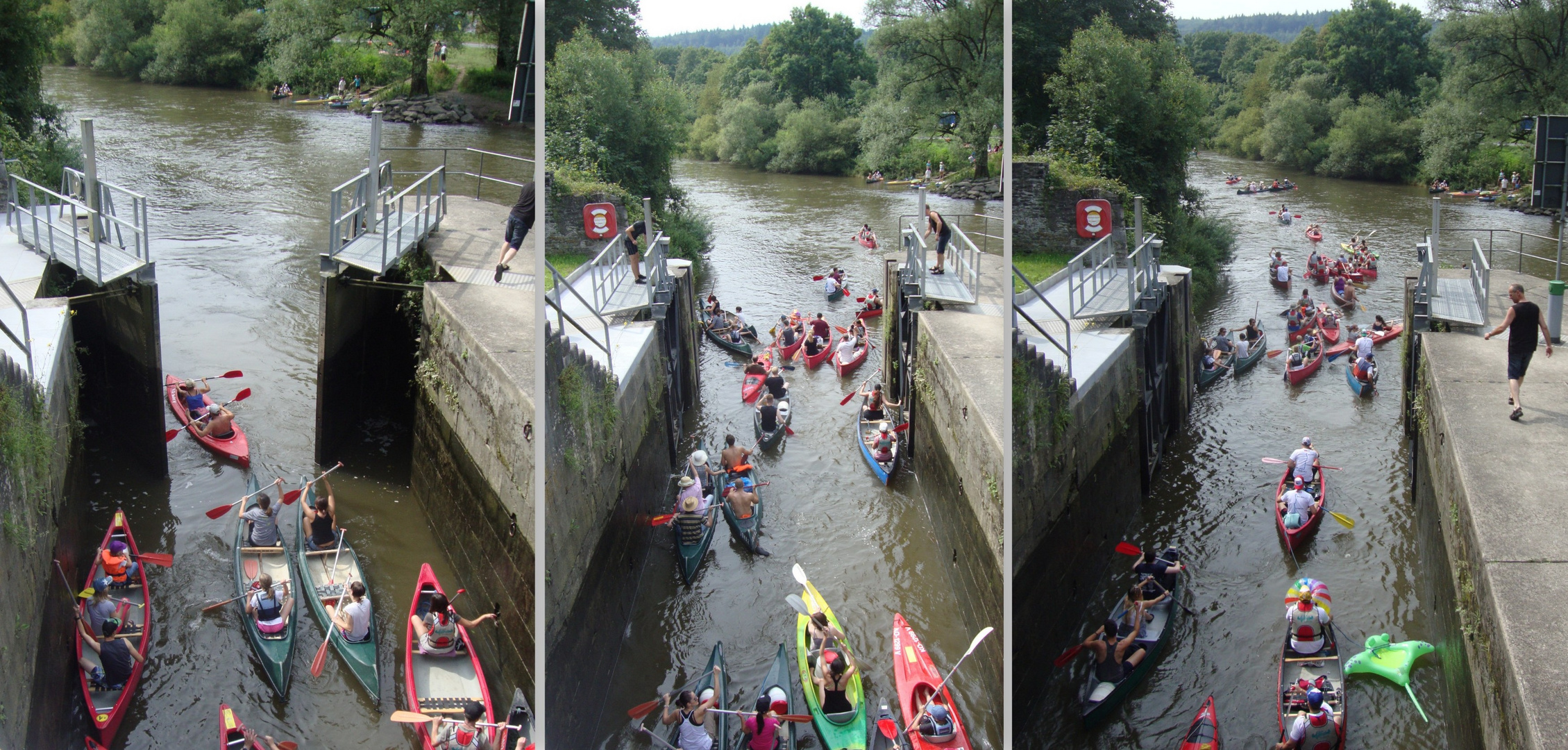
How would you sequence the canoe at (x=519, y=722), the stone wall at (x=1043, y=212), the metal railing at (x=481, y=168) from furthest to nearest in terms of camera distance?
1. the metal railing at (x=481, y=168)
2. the canoe at (x=519, y=722)
3. the stone wall at (x=1043, y=212)

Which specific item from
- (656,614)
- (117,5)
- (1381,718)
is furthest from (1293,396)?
(117,5)

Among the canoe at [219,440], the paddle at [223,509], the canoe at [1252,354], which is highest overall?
the canoe at [1252,354]

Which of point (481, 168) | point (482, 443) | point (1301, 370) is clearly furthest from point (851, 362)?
point (482, 443)

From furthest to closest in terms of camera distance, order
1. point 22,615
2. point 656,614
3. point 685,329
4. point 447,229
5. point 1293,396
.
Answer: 1. point 1293,396
2. point 447,229
3. point 685,329
4. point 656,614
5. point 22,615

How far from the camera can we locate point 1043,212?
4258 millimetres

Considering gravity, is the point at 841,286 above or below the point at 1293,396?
above

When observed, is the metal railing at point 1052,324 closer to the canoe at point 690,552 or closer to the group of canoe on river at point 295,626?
the group of canoe on river at point 295,626

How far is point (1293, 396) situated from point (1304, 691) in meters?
5.67

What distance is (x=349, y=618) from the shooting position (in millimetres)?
7840

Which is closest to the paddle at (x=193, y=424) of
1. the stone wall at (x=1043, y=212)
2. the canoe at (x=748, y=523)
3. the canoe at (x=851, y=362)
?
the canoe at (x=748, y=523)

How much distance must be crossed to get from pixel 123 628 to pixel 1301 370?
12263mm

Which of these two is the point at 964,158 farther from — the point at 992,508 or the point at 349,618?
the point at 349,618

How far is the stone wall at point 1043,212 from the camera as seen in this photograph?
4.17 metres

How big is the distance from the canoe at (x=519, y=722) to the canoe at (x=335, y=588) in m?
1.80
